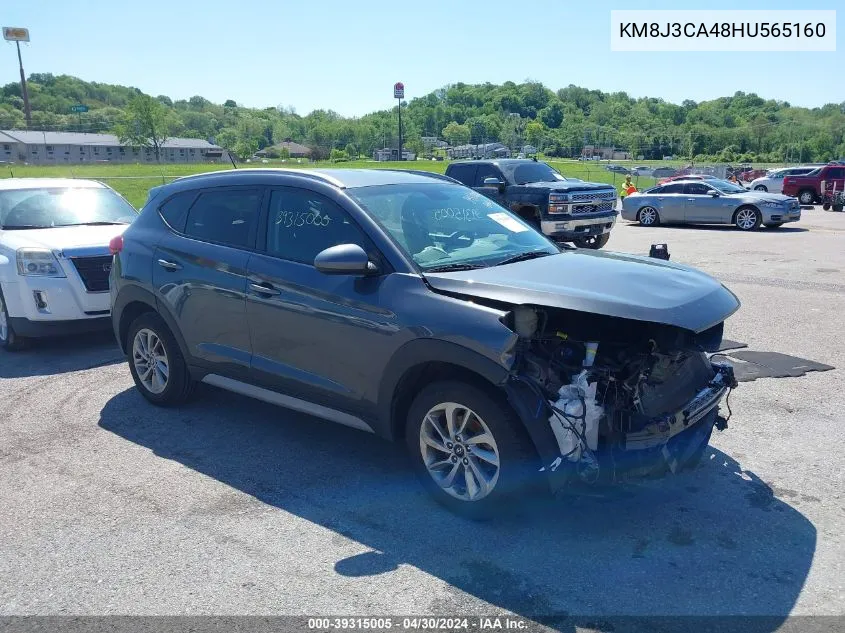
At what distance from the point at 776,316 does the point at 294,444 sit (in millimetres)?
6373

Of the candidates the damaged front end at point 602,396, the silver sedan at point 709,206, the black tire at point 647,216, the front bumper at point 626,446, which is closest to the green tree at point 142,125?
the black tire at point 647,216

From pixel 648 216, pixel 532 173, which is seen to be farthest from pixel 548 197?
pixel 648 216

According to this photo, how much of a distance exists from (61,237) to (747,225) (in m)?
18.0

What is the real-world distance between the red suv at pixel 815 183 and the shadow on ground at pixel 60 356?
93.9ft

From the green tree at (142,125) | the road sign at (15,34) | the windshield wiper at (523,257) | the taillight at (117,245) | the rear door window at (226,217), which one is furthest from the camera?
the green tree at (142,125)

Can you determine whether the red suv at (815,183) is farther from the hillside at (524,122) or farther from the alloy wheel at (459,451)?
the hillside at (524,122)

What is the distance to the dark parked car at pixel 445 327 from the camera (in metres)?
3.68

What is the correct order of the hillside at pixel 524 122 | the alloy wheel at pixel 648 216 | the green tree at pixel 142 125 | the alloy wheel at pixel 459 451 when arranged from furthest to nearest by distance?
the hillside at pixel 524 122, the green tree at pixel 142 125, the alloy wheel at pixel 648 216, the alloy wheel at pixel 459 451

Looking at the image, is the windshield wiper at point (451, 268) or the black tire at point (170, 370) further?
the black tire at point (170, 370)

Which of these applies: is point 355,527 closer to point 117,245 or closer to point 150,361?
point 150,361

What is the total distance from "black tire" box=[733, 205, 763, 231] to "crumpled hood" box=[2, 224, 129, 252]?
17263 millimetres

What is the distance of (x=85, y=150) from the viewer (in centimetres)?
11388

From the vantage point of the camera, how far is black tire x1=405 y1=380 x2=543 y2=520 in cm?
368

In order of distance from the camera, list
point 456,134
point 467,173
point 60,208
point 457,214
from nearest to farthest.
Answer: point 457,214 < point 60,208 < point 467,173 < point 456,134
